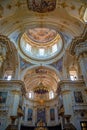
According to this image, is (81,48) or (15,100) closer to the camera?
(81,48)

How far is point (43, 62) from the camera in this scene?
20.3 metres

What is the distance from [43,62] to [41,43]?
14.0ft

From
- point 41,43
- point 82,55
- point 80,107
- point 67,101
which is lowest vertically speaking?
point 80,107

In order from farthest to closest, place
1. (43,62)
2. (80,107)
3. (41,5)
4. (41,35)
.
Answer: (41,35), (43,62), (80,107), (41,5)

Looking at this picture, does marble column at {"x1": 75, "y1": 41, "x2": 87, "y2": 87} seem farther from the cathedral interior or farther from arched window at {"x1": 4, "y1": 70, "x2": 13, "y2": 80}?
arched window at {"x1": 4, "y1": 70, "x2": 13, "y2": 80}

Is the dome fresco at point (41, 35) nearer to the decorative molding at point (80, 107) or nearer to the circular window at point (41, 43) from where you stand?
the circular window at point (41, 43)

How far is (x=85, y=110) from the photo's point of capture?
563 inches

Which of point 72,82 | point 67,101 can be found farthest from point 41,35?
point 67,101

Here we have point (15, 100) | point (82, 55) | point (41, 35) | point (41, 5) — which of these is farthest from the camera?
point (41, 35)

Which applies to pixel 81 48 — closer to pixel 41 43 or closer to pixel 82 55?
pixel 82 55

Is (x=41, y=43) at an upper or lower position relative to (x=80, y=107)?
upper

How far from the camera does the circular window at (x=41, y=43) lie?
2064cm

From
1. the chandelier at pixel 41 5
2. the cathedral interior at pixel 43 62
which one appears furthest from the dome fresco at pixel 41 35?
the chandelier at pixel 41 5

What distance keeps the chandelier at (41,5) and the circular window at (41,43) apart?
8801 millimetres
